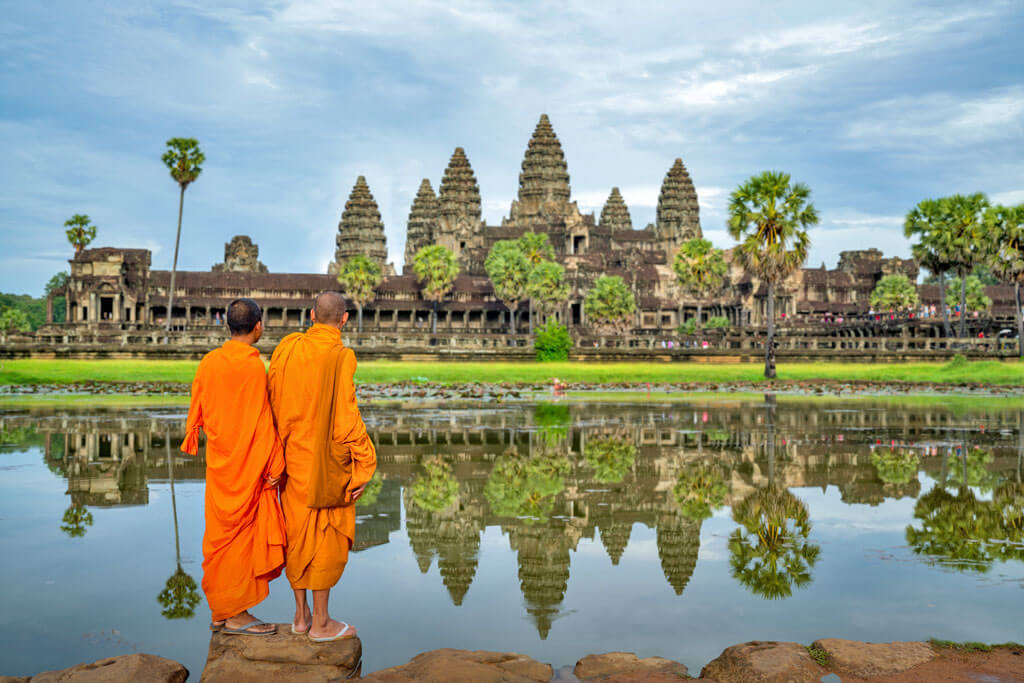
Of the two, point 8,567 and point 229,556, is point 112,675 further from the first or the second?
point 8,567

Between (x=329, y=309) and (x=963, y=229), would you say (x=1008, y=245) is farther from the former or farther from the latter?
(x=329, y=309)

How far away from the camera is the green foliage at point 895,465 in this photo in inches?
443

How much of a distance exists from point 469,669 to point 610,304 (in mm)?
75976

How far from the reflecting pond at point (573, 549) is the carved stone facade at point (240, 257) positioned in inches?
3715

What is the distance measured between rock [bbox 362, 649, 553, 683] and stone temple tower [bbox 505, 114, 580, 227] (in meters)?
106

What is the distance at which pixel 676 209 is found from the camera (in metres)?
122

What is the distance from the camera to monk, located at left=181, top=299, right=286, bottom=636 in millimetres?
5355

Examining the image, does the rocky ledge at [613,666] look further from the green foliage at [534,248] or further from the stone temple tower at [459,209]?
the stone temple tower at [459,209]

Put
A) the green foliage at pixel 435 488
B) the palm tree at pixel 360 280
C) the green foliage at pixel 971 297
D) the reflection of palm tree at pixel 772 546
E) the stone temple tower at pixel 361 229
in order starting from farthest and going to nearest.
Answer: the stone temple tower at pixel 361 229 → the green foliage at pixel 971 297 → the palm tree at pixel 360 280 → the green foliage at pixel 435 488 → the reflection of palm tree at pixel 772 546

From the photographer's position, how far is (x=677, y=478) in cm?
1116

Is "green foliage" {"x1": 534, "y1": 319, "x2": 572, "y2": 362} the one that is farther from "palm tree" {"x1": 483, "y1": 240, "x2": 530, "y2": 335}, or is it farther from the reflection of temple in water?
"palm tree" {"x1": 483, "y1": 240, "x2": 530, "y2": 335}

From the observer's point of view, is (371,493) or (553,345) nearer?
(371,493)

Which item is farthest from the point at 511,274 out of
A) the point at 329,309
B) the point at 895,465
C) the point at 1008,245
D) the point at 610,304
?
the point at 329,309

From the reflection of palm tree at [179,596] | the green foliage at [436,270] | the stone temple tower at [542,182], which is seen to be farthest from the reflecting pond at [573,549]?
the stone temple tower at [542,182]
